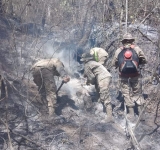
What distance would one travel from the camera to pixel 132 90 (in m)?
5.85

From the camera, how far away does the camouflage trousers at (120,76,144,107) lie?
18.8 ft

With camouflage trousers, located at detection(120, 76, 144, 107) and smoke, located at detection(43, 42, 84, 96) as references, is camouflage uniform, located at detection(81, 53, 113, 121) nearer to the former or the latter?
camouflage trousers, located at detection(120, 76, 144, 107)

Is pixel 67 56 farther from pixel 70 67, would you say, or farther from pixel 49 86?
pixel 49 86

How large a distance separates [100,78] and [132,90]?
784 millimetres

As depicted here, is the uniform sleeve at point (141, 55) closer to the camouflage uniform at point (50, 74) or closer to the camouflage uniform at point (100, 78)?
the camouflage uniform at point (100, 78)

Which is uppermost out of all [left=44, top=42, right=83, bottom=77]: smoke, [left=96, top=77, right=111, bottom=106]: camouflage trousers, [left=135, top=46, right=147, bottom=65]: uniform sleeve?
[left=135, top=46, right=147, bottom=65]: uniform sleeve

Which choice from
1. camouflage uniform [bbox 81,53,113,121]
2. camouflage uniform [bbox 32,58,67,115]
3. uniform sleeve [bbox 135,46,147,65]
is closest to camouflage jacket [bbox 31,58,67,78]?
camouflage uniform [bbox 32,58,67,115]

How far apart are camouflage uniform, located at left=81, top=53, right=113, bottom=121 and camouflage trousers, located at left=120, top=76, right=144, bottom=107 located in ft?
1.24

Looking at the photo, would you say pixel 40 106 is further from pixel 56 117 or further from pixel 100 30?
pixel 100 30

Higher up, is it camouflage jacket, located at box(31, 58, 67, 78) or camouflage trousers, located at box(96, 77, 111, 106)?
camouflage jacket, located at box(31, 58, 67, 78)

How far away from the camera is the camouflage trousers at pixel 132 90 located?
5.73 m

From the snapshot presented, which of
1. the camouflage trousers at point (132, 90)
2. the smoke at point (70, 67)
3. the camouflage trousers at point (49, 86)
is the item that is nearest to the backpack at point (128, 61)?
the camouflage trousers at point (132, 90)

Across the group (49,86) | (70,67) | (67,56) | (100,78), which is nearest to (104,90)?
(100,78)

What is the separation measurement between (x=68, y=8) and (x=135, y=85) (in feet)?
28.0
